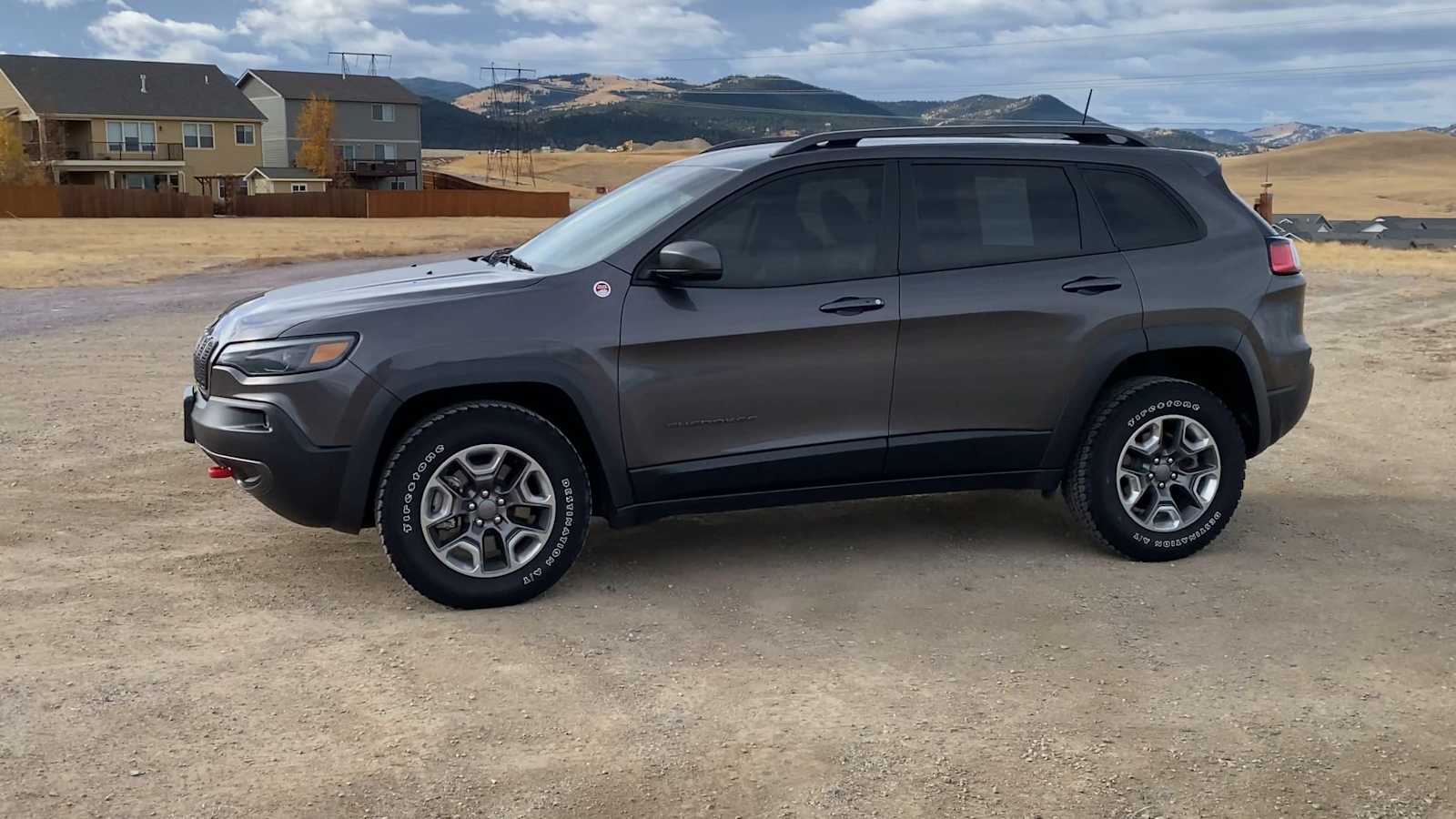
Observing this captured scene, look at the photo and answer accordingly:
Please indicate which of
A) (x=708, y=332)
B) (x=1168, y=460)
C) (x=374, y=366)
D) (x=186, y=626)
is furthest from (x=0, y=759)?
(x=1168, y=460)

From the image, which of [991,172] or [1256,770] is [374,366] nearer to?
[991,172]

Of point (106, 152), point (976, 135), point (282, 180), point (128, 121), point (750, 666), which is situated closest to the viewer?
point (750, 666)

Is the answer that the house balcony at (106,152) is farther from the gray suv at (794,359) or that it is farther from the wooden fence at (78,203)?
the gray suv at (794,359)

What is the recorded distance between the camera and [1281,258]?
6.13m

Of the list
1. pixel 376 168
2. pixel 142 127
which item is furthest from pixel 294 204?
pixel 376 168

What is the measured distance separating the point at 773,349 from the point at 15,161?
71.1 metres

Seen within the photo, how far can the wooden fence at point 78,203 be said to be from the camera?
51.6 metres

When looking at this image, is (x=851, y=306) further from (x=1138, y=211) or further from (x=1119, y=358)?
(x=1138, y=211)

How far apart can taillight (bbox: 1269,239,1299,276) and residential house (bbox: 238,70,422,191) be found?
84849 millimetres

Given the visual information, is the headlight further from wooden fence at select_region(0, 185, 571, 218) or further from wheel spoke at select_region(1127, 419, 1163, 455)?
wooden fence at select_region(0, 185, 571, 218)

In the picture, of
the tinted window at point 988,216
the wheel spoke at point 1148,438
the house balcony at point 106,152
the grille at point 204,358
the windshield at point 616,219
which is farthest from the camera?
the house balcony at point 106,152

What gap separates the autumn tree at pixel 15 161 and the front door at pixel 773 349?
227 feet

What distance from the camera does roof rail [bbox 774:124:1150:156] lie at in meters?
5.64

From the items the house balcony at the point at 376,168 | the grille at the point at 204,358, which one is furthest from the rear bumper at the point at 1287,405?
the house balcony at the point at 376,168
